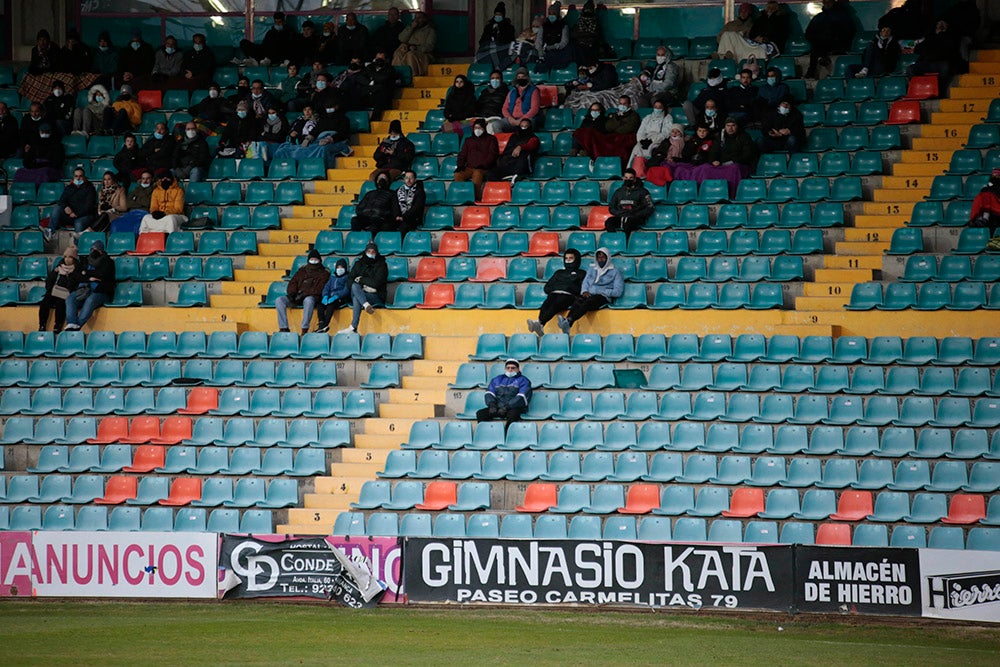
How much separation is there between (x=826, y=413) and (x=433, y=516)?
494 centimetres

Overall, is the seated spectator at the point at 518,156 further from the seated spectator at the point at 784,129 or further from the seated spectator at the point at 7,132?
the seated spectator at the point at 7,132

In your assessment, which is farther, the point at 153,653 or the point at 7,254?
the point at 7,254

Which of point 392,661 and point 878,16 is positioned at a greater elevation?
point 878,16

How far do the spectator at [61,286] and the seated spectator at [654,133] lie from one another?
855 centimetres

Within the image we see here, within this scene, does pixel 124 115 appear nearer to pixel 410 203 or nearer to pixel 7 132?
pixel 7 132

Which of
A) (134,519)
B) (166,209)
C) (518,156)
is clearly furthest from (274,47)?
(134,519)

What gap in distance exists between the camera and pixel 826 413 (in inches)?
675

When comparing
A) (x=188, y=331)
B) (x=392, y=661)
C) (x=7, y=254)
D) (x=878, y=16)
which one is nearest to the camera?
(x=392, y=661)

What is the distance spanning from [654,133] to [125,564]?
10.8m

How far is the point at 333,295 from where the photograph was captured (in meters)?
20.1

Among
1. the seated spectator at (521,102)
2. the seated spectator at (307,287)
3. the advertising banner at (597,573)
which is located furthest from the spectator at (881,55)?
the advertising banner at (597,573)

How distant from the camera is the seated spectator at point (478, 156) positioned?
73.6 ft

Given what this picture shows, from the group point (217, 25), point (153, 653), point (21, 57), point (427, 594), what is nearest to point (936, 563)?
point (427, 594)

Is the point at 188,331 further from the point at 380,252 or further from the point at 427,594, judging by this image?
the point at 427,594
